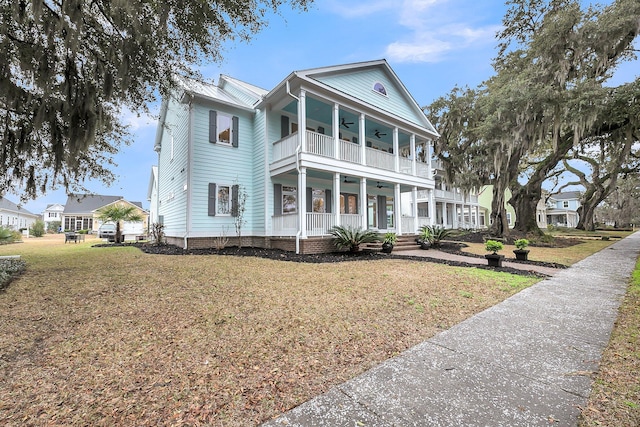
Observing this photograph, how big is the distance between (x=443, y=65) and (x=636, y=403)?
21.6 metres

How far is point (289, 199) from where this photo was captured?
1294cm

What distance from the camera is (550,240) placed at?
54.0ft

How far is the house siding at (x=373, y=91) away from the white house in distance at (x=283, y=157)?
0.05 meters

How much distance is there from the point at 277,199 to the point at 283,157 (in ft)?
6.39

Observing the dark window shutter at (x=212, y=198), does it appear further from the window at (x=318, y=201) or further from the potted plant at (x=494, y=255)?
the potted plant at (x=494, y=255)

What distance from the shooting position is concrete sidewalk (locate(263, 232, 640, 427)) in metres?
1.94

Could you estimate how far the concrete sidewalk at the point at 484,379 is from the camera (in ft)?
6.36

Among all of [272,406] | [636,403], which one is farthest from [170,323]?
[636,403]

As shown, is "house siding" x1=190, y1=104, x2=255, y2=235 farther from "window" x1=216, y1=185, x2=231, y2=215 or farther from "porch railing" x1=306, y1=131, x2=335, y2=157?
"porch railing" x1=306, y1=131, x2=335, y2=157

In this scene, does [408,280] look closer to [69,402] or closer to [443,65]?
[69,402]

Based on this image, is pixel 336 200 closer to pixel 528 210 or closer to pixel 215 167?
pixel 215 167

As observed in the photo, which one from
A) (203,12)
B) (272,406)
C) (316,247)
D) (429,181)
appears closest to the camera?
(272,406)

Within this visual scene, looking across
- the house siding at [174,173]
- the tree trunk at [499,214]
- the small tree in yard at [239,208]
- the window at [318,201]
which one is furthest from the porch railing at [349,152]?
the tree trunk at [499,214]

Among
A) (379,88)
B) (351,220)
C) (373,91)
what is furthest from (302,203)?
(379,88)
